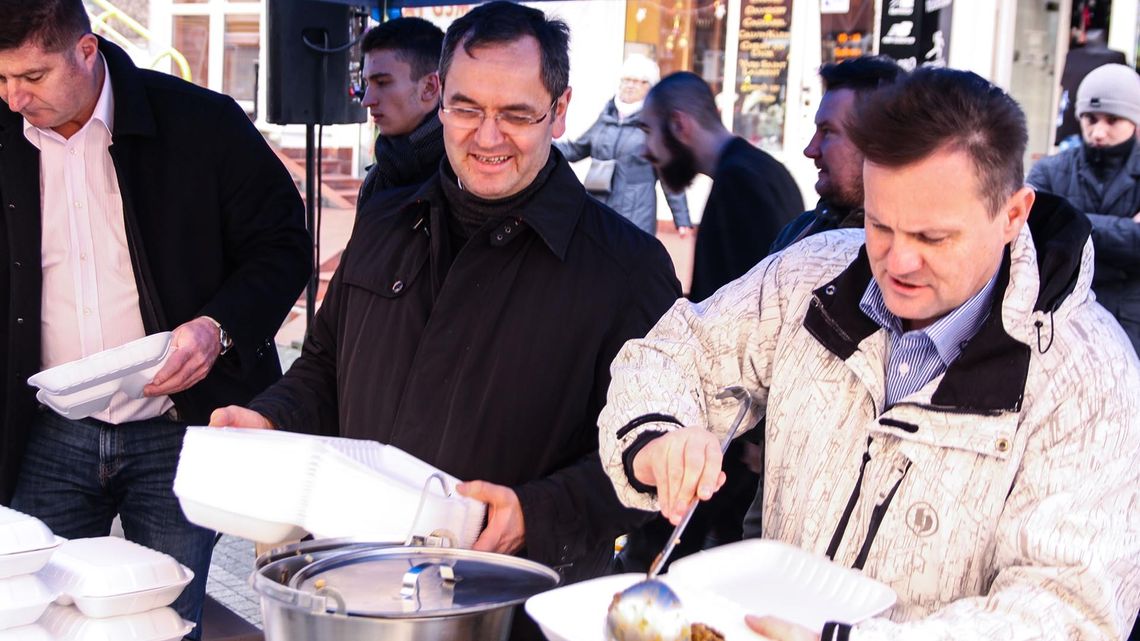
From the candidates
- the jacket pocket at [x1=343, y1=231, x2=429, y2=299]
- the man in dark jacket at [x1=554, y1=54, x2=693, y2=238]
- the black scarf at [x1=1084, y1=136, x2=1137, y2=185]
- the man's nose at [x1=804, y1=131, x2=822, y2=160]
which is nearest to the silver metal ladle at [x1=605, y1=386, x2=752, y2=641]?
the jacket pocket at [x1=343, y1=231, x2=429, y2=299]

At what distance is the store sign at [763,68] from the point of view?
9.78 m

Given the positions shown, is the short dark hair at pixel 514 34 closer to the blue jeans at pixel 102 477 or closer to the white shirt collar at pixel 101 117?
the white shirt collar at pixel 101 117

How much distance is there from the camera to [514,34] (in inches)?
81.0

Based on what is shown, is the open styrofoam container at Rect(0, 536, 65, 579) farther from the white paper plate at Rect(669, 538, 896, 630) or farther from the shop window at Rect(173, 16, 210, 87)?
the shop window at Rect(173, 16, 210, 87)

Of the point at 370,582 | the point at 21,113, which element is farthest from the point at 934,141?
the point at 21,113

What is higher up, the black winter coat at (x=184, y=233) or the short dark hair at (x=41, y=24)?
the short dark hair at (x=41, y=24)

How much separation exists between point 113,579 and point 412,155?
2206mm

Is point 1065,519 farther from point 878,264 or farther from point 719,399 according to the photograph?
point 719,399

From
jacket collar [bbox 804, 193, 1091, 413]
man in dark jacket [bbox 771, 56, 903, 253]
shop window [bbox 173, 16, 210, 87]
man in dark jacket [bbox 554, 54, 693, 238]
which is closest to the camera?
jacket collar [bbox 804, 193, 1091, 413]

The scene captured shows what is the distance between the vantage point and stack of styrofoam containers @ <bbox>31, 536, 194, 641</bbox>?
5.89 ft

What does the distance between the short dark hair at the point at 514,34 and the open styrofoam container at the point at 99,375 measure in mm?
668

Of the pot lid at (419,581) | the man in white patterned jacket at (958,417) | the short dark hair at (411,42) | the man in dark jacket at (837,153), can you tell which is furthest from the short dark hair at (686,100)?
the pot lid at (419,581)

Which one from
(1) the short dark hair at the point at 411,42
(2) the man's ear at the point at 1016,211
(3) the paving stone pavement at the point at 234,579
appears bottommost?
(3) the paving stone pavement at the point at 234,579

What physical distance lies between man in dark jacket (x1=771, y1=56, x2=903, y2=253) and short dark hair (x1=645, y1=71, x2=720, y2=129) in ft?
1.81
